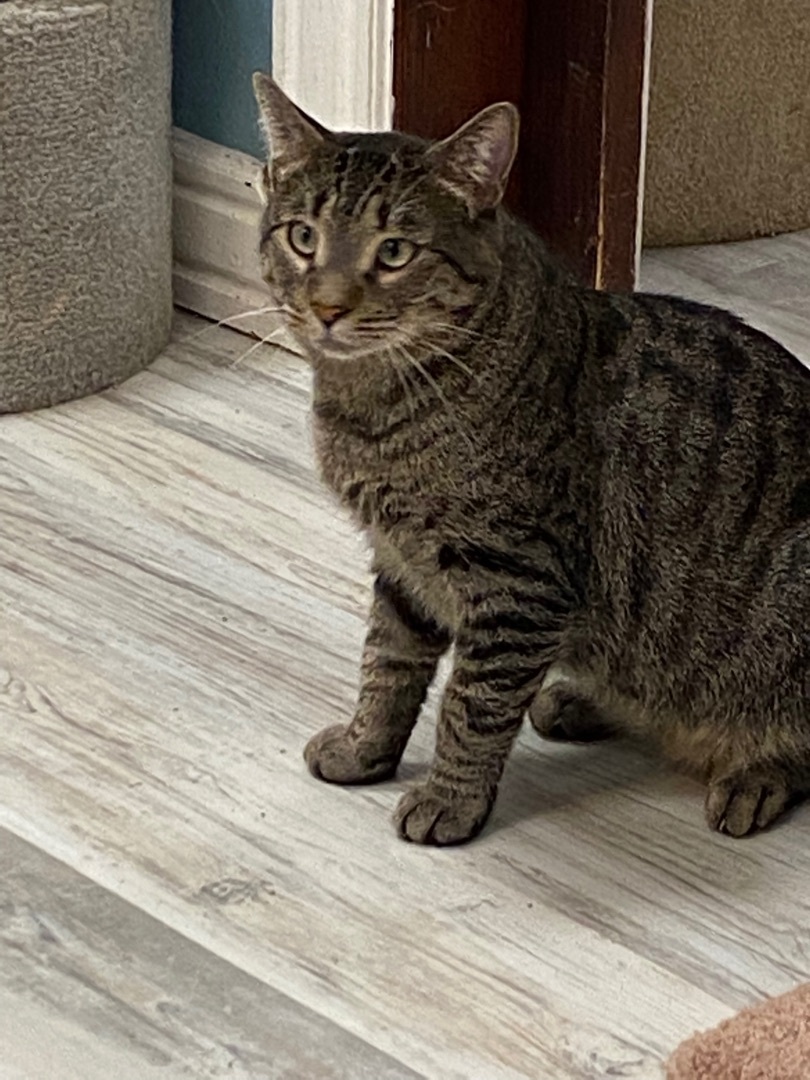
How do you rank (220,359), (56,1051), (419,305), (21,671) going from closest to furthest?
(56,1051), (419,305), (21,671), (220,359)

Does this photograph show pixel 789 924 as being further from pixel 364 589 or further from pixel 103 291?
A: pixel 103 291

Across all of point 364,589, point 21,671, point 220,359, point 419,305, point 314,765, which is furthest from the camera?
point 220,359

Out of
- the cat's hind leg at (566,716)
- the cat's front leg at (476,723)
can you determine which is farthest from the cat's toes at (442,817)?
the cat's hind leg at (566,716)

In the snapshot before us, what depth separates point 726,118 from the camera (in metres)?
3.27

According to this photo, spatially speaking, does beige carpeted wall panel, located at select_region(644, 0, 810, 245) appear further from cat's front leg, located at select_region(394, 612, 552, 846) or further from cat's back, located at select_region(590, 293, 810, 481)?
cat's front leg, located at select_region(394, 612, 552, 846)

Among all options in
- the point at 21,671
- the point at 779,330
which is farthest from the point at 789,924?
the point at 779,330

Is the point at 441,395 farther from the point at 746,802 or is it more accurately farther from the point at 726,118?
the point at 726,118

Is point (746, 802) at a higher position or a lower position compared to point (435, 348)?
lower

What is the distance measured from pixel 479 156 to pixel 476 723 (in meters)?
0.49

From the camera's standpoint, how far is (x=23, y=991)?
1.70 metres

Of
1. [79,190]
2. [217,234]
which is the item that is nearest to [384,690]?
[79,190]

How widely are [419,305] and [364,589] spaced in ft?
2.01

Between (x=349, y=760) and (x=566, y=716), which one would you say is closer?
(x=349, y=760)

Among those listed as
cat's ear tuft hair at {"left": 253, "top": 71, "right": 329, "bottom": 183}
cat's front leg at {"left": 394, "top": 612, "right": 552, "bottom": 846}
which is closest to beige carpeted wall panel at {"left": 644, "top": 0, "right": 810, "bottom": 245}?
cat's ear tuft hair at {"left": 253, "top": 71, "right": 329, "bottom": 183}
